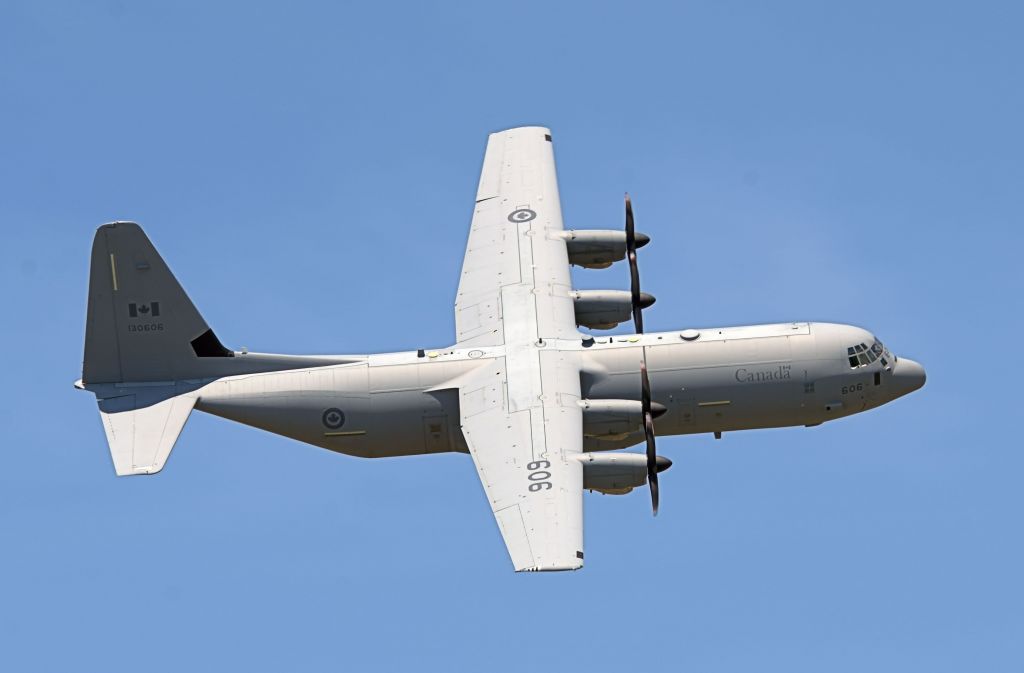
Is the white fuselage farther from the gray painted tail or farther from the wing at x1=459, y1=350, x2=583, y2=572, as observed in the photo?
the gray painted tail

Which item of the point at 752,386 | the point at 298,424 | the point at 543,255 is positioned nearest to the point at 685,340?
the point at 752,386

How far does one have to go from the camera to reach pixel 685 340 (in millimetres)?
63094

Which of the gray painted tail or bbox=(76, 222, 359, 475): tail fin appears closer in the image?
bbox=(76, 222, 359, 475): tail fin

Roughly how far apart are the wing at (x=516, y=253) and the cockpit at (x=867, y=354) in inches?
333

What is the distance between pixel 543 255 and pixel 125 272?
44.1 ft

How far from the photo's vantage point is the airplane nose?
64.8m

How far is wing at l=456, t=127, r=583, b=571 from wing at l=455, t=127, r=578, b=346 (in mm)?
33

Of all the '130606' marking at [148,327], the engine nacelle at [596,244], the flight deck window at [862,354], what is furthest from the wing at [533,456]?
the '130606' marking at [148,327]

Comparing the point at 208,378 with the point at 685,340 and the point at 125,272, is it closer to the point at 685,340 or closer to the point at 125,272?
the point at 125,272

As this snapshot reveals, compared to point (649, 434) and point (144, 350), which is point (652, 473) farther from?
point (144, 350)

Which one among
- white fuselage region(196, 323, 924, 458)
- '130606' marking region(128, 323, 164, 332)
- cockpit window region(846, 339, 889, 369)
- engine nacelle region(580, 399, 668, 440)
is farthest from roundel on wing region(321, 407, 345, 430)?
cockpit window region(846, 339, 889, 369)

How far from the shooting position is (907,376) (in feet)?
213

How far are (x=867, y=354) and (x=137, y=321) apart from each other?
22.1 metres

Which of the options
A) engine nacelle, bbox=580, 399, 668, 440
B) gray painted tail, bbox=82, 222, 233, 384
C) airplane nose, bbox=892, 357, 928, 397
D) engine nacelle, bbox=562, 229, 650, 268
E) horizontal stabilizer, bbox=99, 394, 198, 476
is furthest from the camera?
engine nacelle, bbox=562, 229, 650, 268
